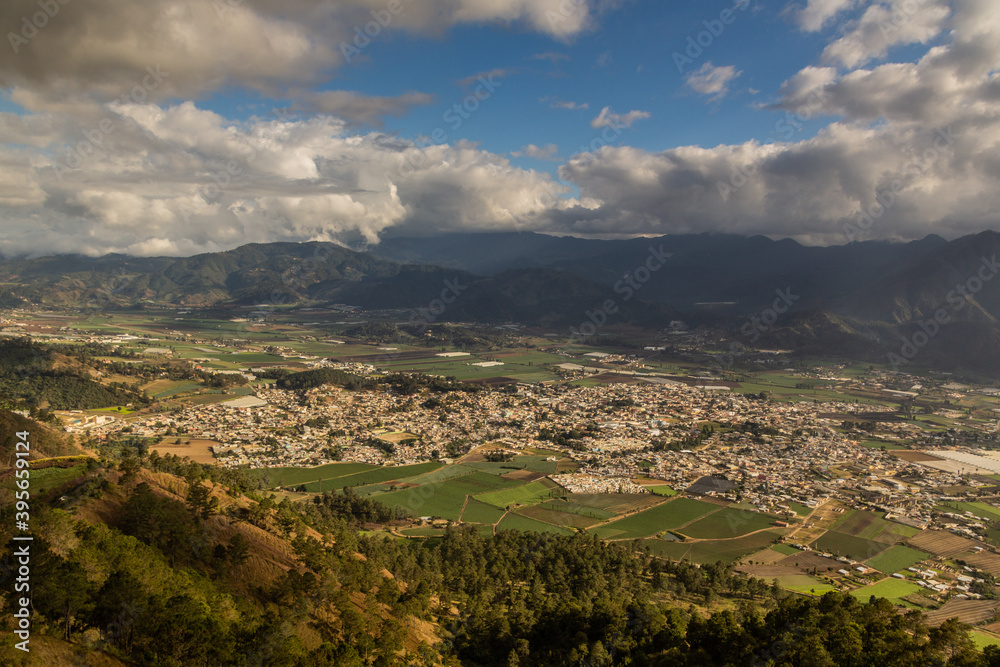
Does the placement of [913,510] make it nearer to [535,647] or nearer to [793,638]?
[793,638]

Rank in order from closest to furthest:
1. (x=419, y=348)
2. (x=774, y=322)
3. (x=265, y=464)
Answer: (x=265, y=464) → (x=419, y=348) → (x=774, y=322)

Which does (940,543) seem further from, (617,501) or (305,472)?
(305,472)

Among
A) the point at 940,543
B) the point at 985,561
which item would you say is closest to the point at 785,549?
the point at 940,543

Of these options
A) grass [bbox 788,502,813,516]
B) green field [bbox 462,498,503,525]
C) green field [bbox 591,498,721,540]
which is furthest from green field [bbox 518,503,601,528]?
grass [bbox 788,502,813,516]

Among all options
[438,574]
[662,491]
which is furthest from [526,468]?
[438,574]

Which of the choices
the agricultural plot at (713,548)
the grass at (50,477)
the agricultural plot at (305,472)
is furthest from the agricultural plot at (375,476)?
the grass at (50,477)
